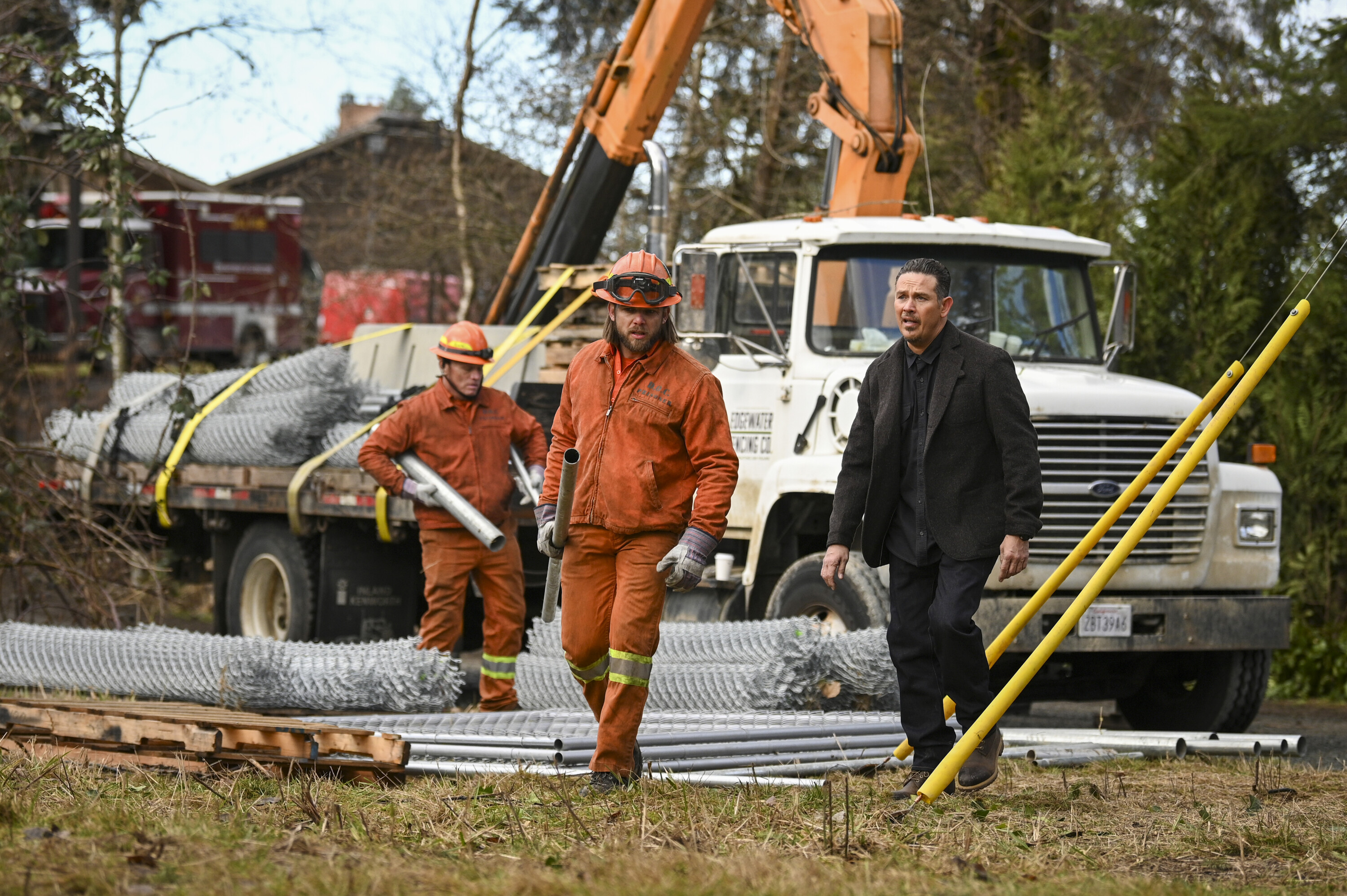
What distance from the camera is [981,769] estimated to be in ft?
18.9

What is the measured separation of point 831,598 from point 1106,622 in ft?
4.33

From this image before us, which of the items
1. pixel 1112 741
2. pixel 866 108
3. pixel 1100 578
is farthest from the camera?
pixel 866 108

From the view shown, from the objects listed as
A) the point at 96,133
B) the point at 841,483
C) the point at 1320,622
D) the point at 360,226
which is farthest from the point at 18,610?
the point at 360,226

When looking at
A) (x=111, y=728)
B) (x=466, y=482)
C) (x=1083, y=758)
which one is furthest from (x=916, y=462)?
(x=466, y=482)

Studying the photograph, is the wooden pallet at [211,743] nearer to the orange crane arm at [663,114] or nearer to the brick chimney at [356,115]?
the orange crane arm at [663,114]

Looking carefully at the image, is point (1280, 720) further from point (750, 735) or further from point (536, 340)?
point (536, 340)

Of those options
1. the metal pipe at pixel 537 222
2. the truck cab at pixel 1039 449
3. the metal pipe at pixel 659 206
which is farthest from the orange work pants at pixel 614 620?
the metal pipe at pixel 537 222

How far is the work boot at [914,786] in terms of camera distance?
18.8 ft

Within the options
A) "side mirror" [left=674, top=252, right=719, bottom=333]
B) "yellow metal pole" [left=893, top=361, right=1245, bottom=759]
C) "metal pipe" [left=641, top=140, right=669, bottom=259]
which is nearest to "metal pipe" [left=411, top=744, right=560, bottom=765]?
"yellow metal pole" [left=893, top=361, right=1245, bottom=759]

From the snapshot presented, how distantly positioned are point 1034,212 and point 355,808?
937 cm

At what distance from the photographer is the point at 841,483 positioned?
5.97 m

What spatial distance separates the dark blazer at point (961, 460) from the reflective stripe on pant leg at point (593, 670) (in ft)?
3.15

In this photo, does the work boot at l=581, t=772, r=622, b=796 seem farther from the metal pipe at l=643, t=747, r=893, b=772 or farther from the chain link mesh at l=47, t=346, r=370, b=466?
the chain link mesh at l=47, t=346, r=370, b=466

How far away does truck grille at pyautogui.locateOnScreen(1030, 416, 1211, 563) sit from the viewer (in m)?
8.12
